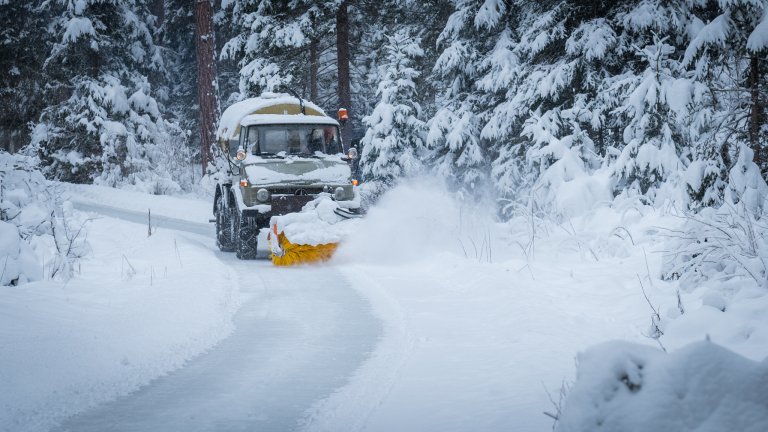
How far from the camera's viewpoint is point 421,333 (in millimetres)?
6141

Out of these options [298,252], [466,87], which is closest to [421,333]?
[298,252]

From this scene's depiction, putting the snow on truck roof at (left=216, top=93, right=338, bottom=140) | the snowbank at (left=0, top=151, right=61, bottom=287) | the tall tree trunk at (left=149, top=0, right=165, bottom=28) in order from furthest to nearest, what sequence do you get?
1. the tall tree trunk at (left=149, top=0, right=165, bottom=28)
2. the snow on truck roof at (left=216, top=93, right=338, bottom=140)
3. the snowbank at (left=0, top=151, right=61, bottom=287)

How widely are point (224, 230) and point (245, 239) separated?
135cm

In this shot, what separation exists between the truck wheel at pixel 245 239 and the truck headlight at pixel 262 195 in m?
0.51

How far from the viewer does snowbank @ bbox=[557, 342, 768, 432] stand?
241 cm

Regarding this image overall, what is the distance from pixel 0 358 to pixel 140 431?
1.82m

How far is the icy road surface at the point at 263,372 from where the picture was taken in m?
4.01

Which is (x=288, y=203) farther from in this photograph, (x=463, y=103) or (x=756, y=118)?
(x=463, y=103)

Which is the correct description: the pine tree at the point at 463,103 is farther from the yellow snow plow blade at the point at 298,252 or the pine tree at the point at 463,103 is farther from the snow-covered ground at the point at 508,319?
the yellow snow plow blade at the point at 298,252

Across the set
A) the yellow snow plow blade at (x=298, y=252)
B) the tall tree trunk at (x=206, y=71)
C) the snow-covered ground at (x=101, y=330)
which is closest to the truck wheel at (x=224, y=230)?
the yellow snow plow blade at (x=298, y=252)

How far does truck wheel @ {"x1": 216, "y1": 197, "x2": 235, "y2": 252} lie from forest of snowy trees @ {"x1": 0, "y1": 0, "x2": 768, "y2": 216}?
9.58ft

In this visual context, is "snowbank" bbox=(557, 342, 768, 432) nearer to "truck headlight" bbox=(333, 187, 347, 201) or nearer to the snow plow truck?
the snow plow truck

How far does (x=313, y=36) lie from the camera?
21.0 m

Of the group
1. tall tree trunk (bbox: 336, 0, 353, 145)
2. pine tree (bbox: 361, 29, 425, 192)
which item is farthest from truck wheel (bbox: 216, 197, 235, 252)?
tall tree trunk (bbox: 336, 0, 353, 145)
